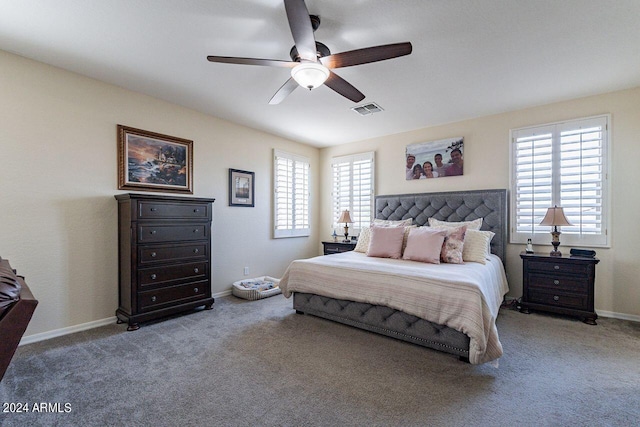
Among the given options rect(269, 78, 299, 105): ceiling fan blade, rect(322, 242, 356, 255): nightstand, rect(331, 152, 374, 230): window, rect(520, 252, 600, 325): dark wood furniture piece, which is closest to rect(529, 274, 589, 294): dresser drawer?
rect(520, 252, 600, 325): dark wood furniture piece

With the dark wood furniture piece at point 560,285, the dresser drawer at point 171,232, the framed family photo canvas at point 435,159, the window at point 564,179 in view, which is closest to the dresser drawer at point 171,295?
the dresser drawer at point 171,232

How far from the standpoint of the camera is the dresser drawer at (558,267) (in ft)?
10.8

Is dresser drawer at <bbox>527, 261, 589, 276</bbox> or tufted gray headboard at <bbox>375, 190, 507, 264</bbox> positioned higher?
tufted gray headboard at <bbox>375, 190, 507, 264</bbox>

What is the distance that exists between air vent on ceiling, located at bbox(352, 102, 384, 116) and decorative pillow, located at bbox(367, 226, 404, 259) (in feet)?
5.34

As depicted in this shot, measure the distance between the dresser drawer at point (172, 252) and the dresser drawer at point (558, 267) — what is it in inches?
160

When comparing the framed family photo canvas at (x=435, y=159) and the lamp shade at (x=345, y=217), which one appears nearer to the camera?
the framed family photo canvas at (x=435, y=159)

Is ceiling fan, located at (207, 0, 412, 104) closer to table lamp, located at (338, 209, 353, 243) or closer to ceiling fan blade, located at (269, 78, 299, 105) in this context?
ceiling fan blade, located at (269, 78, 299, 105)

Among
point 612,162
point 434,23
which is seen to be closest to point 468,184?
point 612,162

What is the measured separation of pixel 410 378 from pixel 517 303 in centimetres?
244

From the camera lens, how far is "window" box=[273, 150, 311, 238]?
17.4 ft

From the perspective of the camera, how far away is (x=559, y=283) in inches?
135

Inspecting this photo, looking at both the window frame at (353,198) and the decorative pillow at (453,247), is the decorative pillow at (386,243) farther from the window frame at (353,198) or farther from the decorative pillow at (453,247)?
the window frame at (353,198)

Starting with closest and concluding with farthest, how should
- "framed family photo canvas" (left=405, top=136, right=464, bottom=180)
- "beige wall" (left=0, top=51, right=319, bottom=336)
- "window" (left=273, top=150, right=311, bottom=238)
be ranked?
1. "beige wall" (left=0, top=51, right=319, bottom=336)
2. "framed family photo canvas" (left=405, top=136, right=464, bottom=180)
3. "window" (left=273, top=150, right=311, bottom=238)

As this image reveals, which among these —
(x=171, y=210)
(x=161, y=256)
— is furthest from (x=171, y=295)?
(x=171, y=210)
